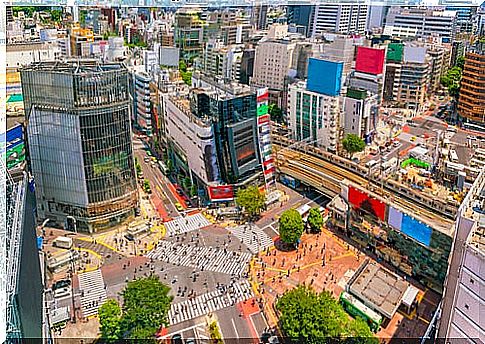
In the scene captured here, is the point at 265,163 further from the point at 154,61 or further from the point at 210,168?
the point at 154,61

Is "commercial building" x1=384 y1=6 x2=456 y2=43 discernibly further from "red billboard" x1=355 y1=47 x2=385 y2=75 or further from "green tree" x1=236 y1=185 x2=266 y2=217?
"green tree" x1=236 y1=185 x2=266 y2=217

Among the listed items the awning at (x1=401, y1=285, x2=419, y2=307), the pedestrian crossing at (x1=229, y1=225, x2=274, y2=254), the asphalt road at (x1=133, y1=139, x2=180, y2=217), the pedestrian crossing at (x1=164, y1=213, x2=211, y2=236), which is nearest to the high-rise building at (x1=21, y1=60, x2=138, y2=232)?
the pedestrian crossing at (x1=164, y1=213, x2=211, y2=236)

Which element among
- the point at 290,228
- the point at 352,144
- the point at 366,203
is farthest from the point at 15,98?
the point at 352,144

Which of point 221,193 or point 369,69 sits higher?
point 369,69

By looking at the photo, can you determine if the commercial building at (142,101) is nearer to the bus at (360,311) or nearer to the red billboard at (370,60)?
the red billboard at (370,60)

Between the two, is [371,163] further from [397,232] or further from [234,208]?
[397,232]

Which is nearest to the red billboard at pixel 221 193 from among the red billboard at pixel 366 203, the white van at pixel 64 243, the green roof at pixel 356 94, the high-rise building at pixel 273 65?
the red billboard at pixel 366 203
